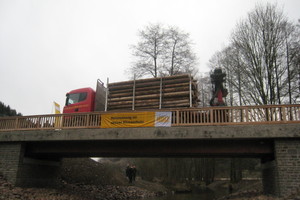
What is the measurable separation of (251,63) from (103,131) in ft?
50.4

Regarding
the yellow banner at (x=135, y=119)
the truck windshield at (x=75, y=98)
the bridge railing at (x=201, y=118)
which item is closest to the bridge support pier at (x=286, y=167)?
the bridge railing at (x=201, y=118)

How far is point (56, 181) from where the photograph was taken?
18719 mm

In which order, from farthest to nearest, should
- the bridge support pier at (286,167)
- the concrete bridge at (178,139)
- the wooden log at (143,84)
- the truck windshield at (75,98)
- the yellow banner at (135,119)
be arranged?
the truck windshield at (75,98), the wooden log at (143,84), the yellow banner at (135,119), the concrete bridge at (178,139), the bridge support pier at (286,167)

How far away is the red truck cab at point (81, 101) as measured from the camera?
18203 millimetres

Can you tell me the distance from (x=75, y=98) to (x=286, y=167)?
43.8ft

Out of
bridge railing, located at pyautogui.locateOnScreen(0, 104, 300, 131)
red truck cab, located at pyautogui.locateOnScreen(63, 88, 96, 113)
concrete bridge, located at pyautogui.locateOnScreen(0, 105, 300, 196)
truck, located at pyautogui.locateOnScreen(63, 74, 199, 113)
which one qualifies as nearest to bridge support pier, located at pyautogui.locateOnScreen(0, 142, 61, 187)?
concrete bridge, located at pyautogui.locateOnScreen(0, 105, 300, 196)

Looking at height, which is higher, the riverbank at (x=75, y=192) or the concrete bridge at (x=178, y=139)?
the concrete bridge at (x=178, y=139)

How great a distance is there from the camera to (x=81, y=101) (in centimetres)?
1848

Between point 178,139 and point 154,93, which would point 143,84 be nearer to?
point 154,93

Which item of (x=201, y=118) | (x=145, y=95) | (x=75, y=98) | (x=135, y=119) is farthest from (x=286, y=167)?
(x=75, y=98)

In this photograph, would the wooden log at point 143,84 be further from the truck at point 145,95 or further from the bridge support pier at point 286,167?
the bridge support pier at point 286,167

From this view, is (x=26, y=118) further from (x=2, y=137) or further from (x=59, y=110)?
(x=59, y=110)

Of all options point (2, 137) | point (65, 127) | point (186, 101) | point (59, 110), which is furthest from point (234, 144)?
point (59, 110)

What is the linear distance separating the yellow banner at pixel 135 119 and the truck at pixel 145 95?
7.34 ft
